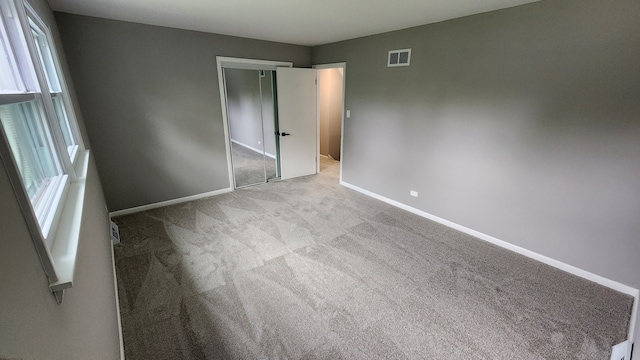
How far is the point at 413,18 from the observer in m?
2.86

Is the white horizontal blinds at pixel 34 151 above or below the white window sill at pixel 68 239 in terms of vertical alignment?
above

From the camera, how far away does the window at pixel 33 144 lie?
0.69m

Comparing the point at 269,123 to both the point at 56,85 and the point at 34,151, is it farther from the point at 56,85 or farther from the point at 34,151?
the point at 34,151

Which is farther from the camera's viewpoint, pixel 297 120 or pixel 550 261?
pixel 297 120

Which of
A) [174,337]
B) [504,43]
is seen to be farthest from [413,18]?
[174,337]

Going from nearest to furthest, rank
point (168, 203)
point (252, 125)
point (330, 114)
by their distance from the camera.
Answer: point (168, 203)
point (252, 125)
point (330, 114)

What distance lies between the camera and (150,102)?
344 centimetres

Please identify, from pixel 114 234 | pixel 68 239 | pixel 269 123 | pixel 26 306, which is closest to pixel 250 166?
pixel 269 123

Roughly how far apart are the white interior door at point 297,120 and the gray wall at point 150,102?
2.14 feet

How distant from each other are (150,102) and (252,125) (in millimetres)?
1995

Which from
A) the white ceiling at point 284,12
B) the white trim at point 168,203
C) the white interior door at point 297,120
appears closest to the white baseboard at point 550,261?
the white interior door at point 297,120

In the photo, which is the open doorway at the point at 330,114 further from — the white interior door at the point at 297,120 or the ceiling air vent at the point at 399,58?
the ceiling air vent at the point at 399,58

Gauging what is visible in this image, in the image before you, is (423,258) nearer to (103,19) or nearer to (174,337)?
(174,337)

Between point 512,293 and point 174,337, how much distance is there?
2.65 metres
